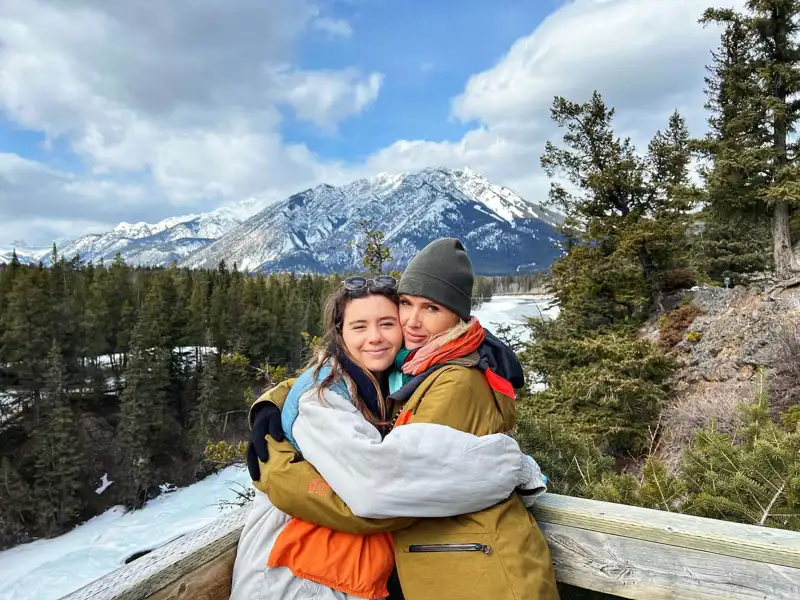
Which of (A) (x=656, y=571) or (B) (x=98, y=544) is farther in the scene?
(B) (x=98, y=544)

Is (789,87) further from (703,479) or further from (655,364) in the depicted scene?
(703,479)

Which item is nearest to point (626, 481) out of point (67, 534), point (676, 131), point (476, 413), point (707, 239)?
point (476, 413)

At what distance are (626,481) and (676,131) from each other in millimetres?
26019

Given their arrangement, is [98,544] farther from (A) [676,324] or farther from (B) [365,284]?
(B) [365,284]

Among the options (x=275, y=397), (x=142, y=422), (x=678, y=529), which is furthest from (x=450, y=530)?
(x=142, y=422)

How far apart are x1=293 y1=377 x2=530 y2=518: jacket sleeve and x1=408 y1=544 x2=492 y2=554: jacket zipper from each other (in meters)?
0.09

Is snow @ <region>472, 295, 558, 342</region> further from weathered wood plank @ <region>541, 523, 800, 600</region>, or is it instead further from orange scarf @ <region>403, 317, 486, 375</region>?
weathered wood plank @ <region>541, 523, 800, 600</region>

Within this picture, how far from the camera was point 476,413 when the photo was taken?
1.59 meters

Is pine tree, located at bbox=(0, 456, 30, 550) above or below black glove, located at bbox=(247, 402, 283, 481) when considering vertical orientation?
below

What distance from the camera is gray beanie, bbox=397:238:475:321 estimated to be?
1.99m

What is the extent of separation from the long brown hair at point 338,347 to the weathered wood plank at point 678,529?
2.22 feet

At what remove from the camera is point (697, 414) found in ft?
26.1

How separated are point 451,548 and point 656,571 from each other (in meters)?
0.65

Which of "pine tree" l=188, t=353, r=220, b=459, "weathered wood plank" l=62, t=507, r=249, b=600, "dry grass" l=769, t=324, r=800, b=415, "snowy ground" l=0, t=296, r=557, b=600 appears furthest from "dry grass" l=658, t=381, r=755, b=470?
"pine tree" l=188, t=353, r=220, b=459
